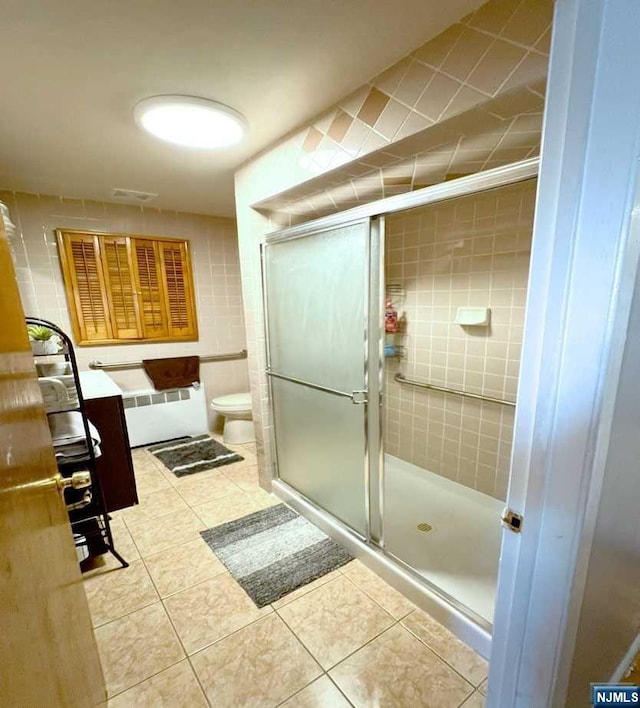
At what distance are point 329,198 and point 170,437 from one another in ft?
8.74

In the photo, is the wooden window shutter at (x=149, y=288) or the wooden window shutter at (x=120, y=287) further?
the wooden window shutter at (x=149, y=288)

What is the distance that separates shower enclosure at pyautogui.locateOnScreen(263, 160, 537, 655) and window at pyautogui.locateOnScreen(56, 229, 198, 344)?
4.76 ft

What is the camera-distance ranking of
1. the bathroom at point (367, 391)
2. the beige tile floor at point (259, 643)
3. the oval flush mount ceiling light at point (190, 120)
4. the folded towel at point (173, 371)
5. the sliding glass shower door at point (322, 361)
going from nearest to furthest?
the bathroom at point (367, 391) → the beige tile floor at point (259, 643) → the oval flush mount ceiling light at point (190, 120) → the sliding glass shower door at point (322, 361) → the folded towel at point (173, 371)

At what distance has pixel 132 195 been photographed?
2545mm

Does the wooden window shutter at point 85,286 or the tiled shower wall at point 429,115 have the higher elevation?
the tiled shower wall at point 429,115

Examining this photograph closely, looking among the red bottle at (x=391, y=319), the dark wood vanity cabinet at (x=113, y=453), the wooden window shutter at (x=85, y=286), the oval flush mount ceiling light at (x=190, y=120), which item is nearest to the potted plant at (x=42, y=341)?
the dark wood vanity cabinet at (x=113, y=453)

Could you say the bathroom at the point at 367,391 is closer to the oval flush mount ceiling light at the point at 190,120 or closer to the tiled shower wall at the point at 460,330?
the tiled shower wall at the point at 460,330

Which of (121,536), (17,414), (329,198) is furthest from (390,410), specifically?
(17,414)

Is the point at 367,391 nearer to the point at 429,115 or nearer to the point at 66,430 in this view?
the point at 429,115

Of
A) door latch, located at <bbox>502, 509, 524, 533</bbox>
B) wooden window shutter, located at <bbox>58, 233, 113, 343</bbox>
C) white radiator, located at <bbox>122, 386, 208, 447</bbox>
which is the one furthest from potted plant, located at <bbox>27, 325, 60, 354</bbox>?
door latch, located at <bbox>502, 509, 524, 533</bbox>

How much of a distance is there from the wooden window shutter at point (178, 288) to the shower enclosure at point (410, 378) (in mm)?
1434

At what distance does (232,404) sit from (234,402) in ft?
0.12

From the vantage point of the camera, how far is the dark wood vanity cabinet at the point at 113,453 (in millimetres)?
1961

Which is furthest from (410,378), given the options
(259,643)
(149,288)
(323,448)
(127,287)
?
(127,287)
